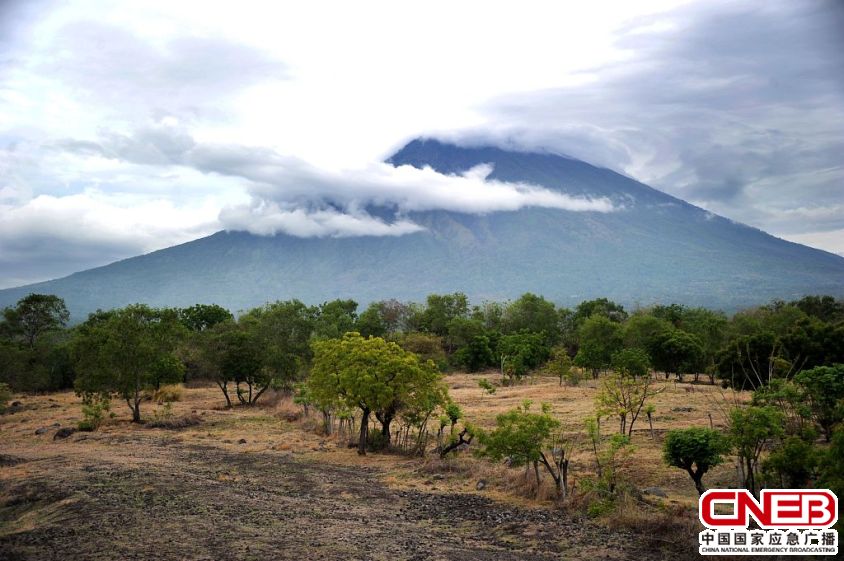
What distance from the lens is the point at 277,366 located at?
127ft

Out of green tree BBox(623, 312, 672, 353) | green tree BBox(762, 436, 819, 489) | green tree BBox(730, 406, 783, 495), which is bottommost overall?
green tree BBox(762, 436, 819, 489)

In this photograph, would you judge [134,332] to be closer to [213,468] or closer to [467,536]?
[213,468]

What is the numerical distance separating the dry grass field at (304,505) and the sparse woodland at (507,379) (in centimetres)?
73

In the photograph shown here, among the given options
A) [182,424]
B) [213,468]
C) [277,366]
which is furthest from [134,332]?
[213,468]

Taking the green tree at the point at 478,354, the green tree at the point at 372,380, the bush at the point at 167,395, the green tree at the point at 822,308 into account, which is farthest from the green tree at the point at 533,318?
the green tree at the point at 372,380

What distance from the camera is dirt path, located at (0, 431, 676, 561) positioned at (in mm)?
11305

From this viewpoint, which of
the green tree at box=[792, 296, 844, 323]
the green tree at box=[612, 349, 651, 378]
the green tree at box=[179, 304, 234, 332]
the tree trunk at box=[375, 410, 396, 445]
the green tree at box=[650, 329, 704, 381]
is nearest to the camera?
the tree trunk at box=[375, 410, 396, 445]

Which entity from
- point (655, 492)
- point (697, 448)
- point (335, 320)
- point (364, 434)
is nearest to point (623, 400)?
point (655, 492)

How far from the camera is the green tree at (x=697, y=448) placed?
497 inches

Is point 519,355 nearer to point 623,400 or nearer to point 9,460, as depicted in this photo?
point 623,400

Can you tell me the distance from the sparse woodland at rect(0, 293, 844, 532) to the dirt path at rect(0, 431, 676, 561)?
72.6 inches

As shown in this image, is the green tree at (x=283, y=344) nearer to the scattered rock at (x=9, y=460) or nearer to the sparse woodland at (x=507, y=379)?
the sparse woodland at (x=507, y=379)

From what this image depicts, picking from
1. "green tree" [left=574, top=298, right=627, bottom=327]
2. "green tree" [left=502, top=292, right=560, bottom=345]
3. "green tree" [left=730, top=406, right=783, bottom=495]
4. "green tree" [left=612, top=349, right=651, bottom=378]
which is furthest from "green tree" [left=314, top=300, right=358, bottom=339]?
"green tree" [left=730, top=406, right=783, bottom=495]

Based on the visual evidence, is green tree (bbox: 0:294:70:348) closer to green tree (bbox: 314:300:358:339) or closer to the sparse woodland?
the sparse woodland
